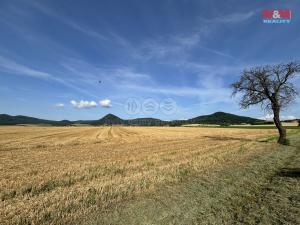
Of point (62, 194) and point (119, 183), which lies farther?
point (119, 183)

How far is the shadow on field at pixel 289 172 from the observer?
10.1 meters

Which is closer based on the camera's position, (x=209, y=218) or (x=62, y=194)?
(x=209, y=218)

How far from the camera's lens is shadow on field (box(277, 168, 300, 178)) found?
10147mm

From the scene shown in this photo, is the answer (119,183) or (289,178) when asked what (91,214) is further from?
(289,178)

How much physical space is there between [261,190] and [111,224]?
593 centimetres

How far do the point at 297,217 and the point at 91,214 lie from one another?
579 centimetres

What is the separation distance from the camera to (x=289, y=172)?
10.7 m

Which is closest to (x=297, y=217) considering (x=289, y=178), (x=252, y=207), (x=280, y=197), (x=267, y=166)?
(x=252, y=207)

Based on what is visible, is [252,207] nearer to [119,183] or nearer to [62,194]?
[119,183]

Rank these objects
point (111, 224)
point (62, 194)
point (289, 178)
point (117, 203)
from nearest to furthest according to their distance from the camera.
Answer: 1. point (111, 224)
2. point (117, 203)
3. point (62, 194)
4. point (289, 178)

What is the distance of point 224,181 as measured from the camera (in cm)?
920

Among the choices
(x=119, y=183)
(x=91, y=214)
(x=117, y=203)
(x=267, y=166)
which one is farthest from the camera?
(x=267, y=166)

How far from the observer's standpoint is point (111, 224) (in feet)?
18.0

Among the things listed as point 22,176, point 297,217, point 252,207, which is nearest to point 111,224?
point 252,207
